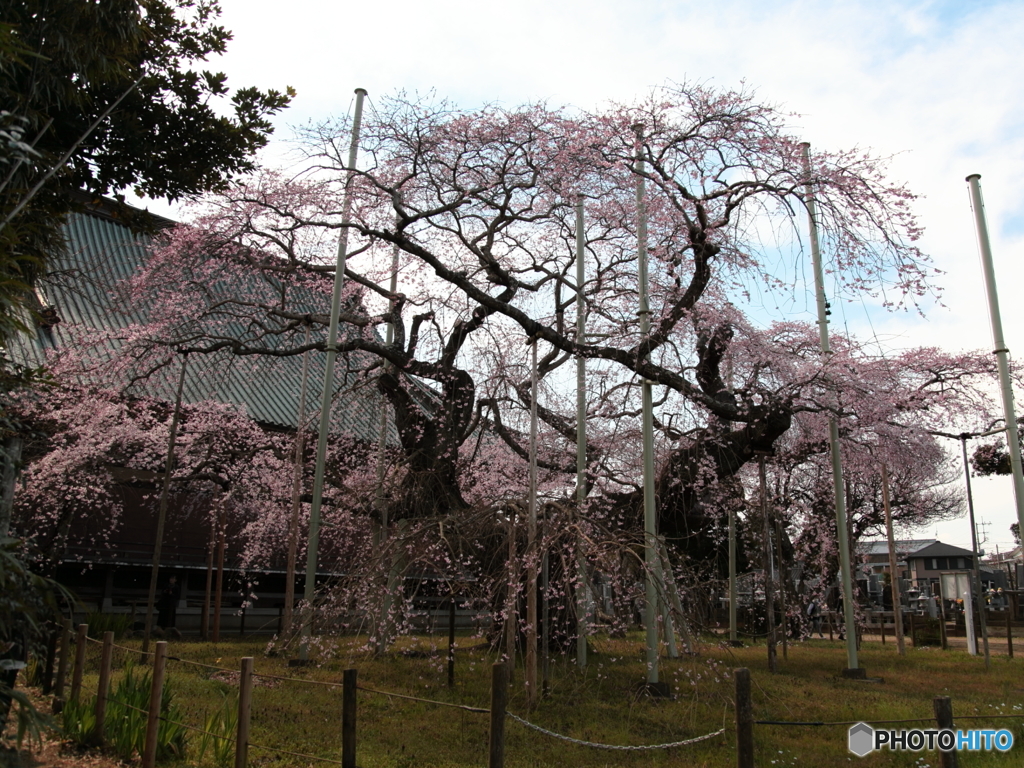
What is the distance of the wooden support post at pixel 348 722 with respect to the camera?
5418 mm

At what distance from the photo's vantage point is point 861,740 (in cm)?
708

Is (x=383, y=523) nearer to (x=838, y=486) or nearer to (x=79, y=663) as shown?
(x=79, y=663)

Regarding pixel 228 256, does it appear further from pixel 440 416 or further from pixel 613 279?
pixel 613 279

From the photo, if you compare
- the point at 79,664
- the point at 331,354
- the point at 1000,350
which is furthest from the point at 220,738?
the point at 1000,350

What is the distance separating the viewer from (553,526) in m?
8.83

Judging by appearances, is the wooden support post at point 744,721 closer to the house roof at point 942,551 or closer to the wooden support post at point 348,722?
the wooden support post at point 348,722

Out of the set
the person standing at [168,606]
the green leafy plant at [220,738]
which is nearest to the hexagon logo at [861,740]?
the green leafy plant at [220,738]

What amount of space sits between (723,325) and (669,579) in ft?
13.6

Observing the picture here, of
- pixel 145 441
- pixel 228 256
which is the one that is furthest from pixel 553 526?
pixel 145 441

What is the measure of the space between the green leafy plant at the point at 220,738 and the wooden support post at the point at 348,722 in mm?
1134

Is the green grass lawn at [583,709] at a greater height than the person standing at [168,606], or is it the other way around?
the person standing at [168,606]

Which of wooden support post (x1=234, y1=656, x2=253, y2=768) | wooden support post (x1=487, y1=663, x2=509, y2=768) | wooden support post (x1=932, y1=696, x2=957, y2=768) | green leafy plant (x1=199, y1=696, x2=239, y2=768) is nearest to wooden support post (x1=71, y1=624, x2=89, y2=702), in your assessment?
green leafy plant (x1=199, y1=696, x2=239, y2=768)

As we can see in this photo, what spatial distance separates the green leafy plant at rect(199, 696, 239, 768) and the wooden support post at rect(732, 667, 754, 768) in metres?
3.89

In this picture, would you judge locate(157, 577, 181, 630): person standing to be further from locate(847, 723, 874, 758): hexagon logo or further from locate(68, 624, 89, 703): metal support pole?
locate(847, 723, 874, 758): hexagon logo
